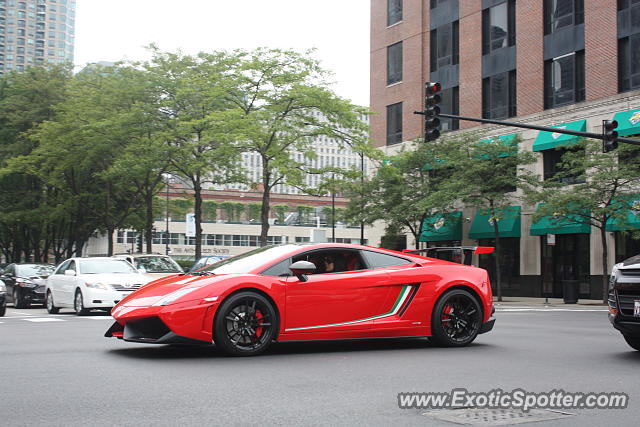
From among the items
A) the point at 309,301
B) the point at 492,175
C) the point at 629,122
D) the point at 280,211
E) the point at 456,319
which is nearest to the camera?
the point at 309,301

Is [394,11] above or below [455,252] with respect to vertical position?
above

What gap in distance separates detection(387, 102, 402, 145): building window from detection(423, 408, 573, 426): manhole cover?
136 ft

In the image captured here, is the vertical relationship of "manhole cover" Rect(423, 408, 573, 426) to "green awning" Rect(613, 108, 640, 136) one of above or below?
below

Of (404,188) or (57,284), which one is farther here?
(404,188)

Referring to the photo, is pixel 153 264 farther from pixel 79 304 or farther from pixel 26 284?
pixel 79 304

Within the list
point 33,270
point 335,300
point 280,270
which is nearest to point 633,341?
point 335,300

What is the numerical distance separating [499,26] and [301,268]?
3434 centimetres

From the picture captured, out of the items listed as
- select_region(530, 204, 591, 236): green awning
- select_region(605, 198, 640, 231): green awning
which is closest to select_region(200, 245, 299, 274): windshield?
select_region(605, 198, 640, 231): green awning

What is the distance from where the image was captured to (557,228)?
1321 inches

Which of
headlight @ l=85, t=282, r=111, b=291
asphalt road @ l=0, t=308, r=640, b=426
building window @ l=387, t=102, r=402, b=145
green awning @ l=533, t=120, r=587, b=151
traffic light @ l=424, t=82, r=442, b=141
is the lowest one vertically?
asphalt road @ l=0, t=308, r=640, b=426

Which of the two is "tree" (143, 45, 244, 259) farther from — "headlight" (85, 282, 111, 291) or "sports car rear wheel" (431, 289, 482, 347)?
"sports car rear wheel" (431, 289, 482, 347)

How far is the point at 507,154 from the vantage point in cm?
3544

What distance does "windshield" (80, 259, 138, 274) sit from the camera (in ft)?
67.5

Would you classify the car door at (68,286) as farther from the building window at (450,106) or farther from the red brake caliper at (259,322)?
the building window at (450,106)
